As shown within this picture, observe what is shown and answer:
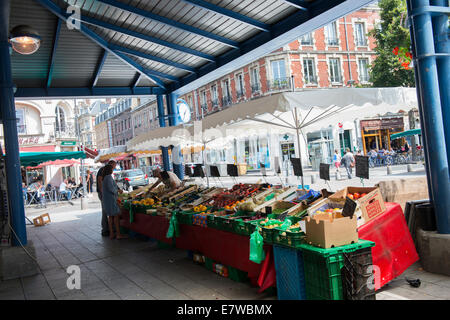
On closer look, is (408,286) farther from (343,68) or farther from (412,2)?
(343,68)

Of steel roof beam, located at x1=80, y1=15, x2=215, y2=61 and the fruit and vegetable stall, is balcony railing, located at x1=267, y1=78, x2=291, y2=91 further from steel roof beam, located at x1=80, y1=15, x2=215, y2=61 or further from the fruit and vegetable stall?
the fruit and vegetable stall

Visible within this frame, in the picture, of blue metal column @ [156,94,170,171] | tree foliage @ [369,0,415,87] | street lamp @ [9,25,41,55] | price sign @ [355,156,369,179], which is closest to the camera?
street lamp @ [9,25,41,55]

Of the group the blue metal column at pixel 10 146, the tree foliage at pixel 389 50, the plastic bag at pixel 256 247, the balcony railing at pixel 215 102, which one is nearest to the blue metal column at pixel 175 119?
the blue metal column at pixel 10 146

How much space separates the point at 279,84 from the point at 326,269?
91.6ft

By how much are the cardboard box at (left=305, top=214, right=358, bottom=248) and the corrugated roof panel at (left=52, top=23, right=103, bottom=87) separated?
710cm

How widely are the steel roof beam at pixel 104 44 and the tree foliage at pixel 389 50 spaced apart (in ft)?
51.4

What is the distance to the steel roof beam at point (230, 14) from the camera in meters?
6.76

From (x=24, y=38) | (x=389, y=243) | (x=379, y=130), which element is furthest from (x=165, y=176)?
(x=379, y=130)

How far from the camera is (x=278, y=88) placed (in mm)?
30219

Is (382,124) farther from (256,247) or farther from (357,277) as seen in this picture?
(357,277)

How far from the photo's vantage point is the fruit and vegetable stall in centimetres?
349

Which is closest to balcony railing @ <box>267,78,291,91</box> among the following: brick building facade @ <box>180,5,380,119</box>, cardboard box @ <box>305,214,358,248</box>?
brick building facade @ <box>180,5,380,119</box>

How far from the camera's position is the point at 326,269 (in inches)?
135
